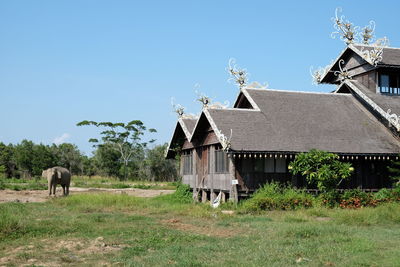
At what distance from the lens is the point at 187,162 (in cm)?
2545

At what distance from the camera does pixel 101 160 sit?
5975 cm

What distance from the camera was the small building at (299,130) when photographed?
1880 centimetres

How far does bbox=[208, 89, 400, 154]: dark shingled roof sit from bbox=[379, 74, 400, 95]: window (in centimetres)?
153

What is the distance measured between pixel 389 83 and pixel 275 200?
10.6 meters

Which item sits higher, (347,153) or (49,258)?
(347,153)

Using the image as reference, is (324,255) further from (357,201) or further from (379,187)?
(379,187)

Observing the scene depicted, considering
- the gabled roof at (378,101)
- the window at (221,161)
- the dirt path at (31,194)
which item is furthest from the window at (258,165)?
the dirt path at (31,194)

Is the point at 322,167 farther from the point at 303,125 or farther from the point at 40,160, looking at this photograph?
the point at 40,160

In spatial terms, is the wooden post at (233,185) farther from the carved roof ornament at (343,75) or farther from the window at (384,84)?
the window at (384,84)

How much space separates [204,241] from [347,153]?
10468mm

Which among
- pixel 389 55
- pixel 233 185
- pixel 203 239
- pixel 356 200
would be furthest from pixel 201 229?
pixel 389 55

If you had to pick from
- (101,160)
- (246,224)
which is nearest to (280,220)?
(246,224)

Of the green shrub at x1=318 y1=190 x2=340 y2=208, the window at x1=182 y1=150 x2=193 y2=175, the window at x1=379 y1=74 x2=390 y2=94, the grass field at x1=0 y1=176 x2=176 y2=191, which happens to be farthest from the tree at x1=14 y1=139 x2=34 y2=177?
the green shrub at x1=318 y1=190 x2=340 y2=208

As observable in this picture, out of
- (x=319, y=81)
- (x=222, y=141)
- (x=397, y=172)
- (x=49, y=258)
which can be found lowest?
(x=49, y=258)
